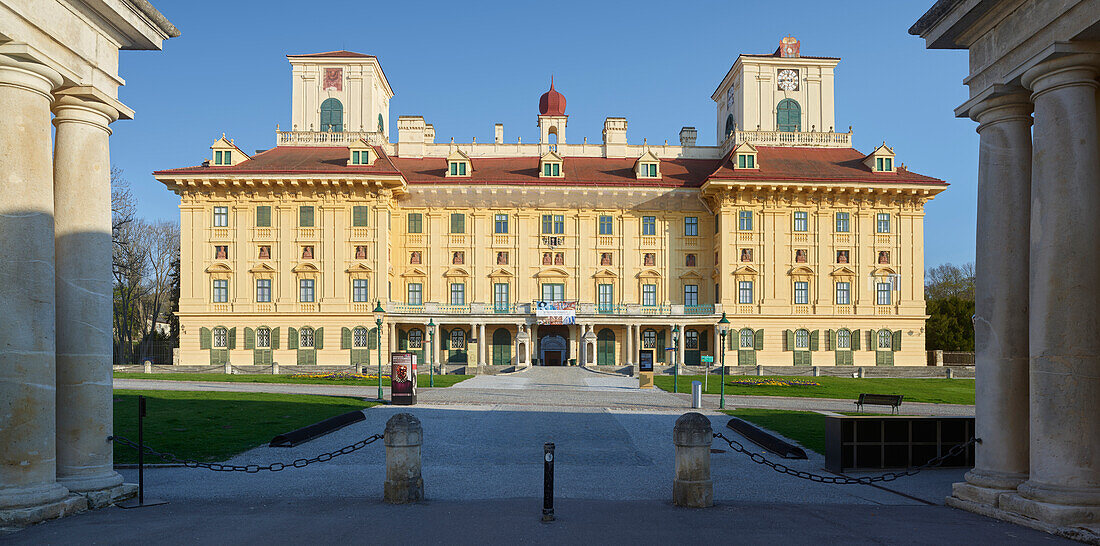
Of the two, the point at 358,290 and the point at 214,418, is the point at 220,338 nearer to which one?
Answer: the point at 358,290

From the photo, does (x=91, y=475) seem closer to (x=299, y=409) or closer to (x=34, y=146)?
(x=34, y=146)

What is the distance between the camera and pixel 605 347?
5916 cm

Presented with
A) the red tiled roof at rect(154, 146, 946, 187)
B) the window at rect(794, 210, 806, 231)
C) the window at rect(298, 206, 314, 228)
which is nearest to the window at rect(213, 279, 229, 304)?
the window at rect(298, 206, 314, 228)

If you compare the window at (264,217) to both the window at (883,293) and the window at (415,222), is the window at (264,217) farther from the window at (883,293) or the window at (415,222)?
the window at (883,293)

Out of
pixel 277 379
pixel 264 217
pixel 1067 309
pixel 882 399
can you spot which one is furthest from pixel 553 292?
pixel 1067 309

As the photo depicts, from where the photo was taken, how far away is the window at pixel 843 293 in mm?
58188

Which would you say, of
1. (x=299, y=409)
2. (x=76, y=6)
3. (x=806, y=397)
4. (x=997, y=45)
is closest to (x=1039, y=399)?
(x=997, y=45)

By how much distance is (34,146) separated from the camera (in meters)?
9.73

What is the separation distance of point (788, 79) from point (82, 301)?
63.0 metres

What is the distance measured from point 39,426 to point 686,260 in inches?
2111

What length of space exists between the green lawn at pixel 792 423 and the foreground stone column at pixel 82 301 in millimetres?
13346

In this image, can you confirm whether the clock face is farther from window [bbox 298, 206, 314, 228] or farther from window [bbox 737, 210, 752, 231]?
window [bbox 298, 206, 314, 228]

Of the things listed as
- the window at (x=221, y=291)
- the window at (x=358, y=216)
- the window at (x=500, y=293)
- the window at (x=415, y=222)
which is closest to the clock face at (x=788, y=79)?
the window at (x=500, y=293)

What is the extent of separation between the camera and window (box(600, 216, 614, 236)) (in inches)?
2352
